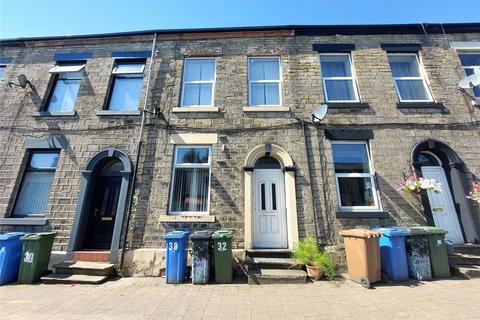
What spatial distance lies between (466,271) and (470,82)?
5.95m

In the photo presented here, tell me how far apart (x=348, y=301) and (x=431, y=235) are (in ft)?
9.99

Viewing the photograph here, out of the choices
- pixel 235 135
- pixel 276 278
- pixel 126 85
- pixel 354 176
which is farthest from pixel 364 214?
pixel 126 85

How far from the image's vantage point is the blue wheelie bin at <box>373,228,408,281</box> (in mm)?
5230

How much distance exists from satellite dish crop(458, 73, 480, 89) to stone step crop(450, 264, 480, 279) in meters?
Answer: 5.59

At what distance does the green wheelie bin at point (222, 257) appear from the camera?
531 centimetres

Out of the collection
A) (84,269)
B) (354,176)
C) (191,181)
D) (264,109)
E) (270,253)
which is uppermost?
(264,109)

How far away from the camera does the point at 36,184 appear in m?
7.06

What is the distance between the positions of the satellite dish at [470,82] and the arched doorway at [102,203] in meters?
10.9

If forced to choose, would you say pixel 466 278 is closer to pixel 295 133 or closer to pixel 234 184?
pixel 295 133

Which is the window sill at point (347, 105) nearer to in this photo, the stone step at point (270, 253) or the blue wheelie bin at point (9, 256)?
the stone step at point (270, 253)

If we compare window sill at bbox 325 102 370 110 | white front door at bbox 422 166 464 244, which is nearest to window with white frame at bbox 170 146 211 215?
window sill at bbox 325 102 370 110

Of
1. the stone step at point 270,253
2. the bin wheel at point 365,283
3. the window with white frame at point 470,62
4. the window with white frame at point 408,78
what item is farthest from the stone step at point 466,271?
the window with white frame at point 470,62

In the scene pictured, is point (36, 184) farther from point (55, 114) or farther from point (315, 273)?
point (315, 273)

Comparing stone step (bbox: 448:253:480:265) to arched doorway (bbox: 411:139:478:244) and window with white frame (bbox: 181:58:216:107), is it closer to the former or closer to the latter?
arched doorway (bbox: 411:139:478:244)
